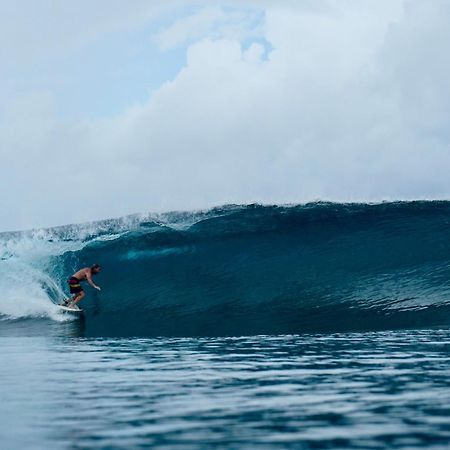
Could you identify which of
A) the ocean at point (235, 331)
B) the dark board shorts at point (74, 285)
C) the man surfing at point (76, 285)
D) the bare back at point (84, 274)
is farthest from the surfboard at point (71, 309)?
the bare back at point (84, 274)

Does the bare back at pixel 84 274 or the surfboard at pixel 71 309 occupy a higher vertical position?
the bare back at pixel 84 274

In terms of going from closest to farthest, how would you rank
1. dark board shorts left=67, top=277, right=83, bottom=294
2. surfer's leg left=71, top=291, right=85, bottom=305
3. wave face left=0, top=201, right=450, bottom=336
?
wave face left=0, top=201, right=450, bottom=336 < dark board shorts left=67, top=277, right=83, bottom=294 < surfer's leg left=71, top=291, right=85, bottom=305

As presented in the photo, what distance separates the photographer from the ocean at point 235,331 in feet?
13.7

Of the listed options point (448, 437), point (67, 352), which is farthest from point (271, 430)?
point (67, 352)

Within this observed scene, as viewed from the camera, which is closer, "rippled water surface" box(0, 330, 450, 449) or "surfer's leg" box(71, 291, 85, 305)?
"rippled water surface" box(0, 330, 450, 449)

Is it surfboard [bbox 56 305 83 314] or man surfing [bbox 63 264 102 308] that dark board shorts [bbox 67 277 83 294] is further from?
surfboard [bbox 56 305 83 314]

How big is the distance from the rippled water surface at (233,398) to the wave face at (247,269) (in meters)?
4.49

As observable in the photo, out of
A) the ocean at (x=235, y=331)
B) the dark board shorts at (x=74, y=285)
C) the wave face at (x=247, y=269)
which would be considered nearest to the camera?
the ocean at (x=235, y=331)

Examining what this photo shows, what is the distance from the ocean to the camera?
13.7 ft

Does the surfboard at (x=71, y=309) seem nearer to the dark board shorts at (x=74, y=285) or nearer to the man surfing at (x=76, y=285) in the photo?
the man surfing at (x=76, y=285)

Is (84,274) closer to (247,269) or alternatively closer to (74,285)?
(74,285)

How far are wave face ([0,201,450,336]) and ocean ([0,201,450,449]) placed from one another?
5 centimetres

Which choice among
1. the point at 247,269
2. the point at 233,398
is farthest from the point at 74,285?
the point at 233,398

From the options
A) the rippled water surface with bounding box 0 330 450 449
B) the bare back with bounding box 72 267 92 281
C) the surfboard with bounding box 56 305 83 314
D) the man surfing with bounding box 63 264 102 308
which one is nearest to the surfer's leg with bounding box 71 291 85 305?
the man surfing with bounding box 63 264 102 308
